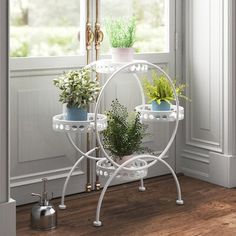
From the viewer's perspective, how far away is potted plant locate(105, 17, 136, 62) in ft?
11.6

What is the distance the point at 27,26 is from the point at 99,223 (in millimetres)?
1267

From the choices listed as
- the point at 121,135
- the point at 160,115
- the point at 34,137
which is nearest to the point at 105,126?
the point at 121,135

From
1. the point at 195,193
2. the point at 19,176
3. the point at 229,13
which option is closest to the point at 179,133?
the point at 195,193

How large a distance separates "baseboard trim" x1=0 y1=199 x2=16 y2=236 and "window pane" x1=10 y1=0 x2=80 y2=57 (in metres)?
1.02

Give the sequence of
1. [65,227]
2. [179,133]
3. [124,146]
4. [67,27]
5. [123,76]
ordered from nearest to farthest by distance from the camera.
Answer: [65,227] < [124,146] < [67,27] < [123,76] < [179,133]

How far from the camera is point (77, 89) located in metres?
3.30

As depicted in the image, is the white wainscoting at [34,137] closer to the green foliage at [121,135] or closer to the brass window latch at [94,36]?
the brass window latch at [94,36]

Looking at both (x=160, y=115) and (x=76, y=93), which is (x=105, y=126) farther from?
(x=160, y=115)

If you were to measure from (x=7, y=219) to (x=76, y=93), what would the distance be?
80 centimetres

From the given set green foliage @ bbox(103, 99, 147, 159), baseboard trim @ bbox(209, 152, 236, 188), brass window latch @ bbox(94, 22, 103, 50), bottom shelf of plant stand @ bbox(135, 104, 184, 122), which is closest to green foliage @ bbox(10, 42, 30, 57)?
brass window latch @ bbox(94, 22, 103, 50)

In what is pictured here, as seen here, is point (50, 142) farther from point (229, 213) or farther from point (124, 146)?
point (229, 213)

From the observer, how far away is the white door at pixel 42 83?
11.8 feet

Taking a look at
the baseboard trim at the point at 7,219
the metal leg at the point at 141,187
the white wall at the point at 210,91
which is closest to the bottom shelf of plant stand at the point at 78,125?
the baseboard trim at the point at 7,219

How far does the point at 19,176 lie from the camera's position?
3.65m
